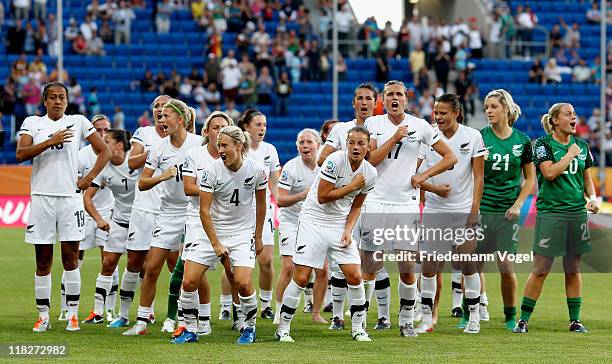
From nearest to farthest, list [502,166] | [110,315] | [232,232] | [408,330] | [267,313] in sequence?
[232,232], [408,330], [502,166], [110,315], [267,313]

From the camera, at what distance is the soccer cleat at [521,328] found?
12547 millimetres

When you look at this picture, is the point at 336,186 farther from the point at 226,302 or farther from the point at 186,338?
the point at 226,302

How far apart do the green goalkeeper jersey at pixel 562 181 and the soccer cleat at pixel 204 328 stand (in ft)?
11.2

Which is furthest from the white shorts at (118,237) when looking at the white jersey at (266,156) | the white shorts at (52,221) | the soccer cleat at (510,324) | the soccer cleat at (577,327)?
the soccer cleat at (577,327)

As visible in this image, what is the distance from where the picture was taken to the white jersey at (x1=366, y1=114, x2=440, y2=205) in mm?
12219

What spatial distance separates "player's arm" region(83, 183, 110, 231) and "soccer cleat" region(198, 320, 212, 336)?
5.11ft

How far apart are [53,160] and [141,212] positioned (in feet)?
3.24

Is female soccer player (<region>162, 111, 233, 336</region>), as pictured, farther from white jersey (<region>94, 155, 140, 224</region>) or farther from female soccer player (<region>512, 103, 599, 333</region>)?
female soccer player (<region>512, 103, 599, 333</region>)

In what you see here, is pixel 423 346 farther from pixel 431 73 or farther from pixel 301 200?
pixel 431 73

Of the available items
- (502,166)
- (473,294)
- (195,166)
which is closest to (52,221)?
(195,166)

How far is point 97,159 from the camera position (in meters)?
12.6

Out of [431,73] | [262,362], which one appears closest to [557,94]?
[431,73]

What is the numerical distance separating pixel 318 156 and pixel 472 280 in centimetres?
195

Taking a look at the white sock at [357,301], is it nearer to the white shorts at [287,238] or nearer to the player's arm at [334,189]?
Result: the player's arm at [334,189]
